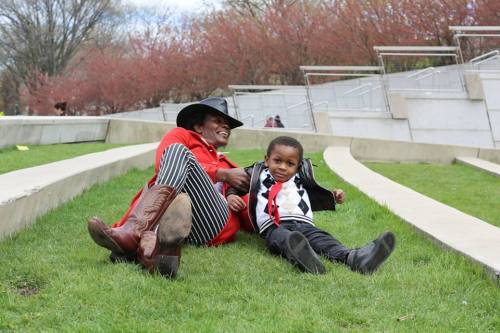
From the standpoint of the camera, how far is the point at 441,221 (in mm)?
5500

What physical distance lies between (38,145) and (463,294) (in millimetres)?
12544

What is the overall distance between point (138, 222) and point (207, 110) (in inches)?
51.6

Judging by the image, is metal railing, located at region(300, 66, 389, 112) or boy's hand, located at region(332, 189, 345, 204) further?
metal railing, located at region(300, 66, 389, 112)

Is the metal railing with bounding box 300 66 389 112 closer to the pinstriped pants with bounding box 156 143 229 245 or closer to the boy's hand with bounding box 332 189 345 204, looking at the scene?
the boy's hand with bounding box 332 189 345 204

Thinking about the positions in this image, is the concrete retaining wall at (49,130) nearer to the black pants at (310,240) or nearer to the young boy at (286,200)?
the young boy at (286,200)

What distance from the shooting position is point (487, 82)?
18.2m

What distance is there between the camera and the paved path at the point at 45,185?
4914mm

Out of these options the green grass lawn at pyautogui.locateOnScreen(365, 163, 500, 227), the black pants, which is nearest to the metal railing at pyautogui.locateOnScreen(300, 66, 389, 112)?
the green grass lawn at pyautogui.locateOnScreen(365, 163, 500, 227)

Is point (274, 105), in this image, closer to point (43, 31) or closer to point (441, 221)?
point (441, 221)

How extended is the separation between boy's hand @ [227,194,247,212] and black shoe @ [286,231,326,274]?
0.80 meters

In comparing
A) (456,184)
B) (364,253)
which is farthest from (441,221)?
(456,184)

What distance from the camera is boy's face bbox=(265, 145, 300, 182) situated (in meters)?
4.74

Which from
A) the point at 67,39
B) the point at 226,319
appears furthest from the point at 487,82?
the point at 67,39

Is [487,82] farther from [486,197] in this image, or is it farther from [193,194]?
[193,194]
